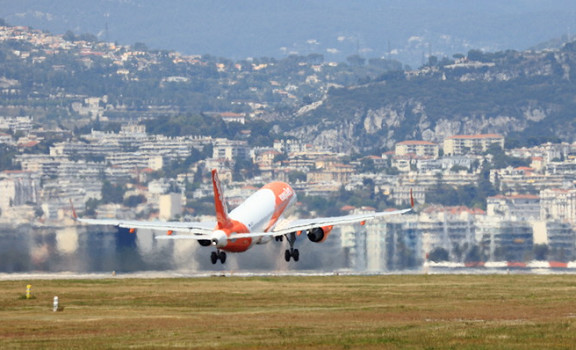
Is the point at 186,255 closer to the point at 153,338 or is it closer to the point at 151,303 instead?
the point at 151,303

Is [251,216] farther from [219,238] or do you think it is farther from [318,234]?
[219,238]

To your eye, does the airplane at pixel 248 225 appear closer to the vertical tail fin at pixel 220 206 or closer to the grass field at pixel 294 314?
the vertical tail fin at pixel 220 206

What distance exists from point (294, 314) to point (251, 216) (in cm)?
2828

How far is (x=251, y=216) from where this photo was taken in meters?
89.0

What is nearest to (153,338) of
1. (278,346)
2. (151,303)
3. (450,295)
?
(278,346)

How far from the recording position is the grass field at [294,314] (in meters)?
51.3

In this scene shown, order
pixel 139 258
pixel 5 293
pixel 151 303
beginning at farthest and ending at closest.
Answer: pixel 139 258, pixel 5 293, pixel 151 303

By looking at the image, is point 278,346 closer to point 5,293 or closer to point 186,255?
point 5,293

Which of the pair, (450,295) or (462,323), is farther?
(450,295)

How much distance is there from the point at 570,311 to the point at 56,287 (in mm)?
27057

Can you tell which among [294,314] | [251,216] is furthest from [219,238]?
[294,314]

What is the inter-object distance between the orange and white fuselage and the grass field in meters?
2.33

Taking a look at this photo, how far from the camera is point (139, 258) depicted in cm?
14288

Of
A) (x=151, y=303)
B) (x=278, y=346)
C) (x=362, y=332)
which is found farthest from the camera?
(x=151, y=303)
